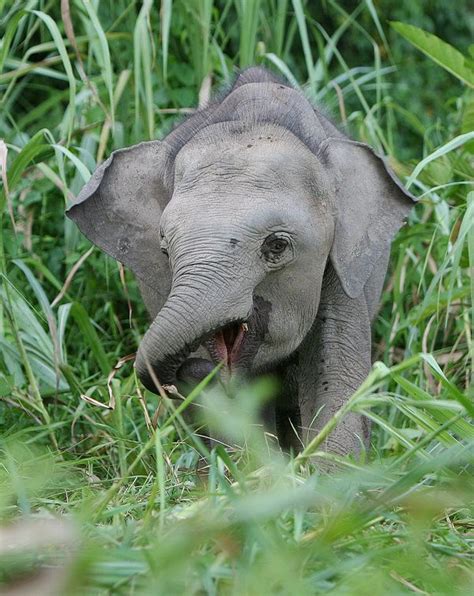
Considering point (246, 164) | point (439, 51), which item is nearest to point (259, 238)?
point (246, 164)

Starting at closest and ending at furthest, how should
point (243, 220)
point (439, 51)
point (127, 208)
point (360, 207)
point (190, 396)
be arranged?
point (190, 396)
point (243, 220)
point (360, 207)
point (127, 208)
point (439, 51)

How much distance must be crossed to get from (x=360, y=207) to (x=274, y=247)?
0.41 meters

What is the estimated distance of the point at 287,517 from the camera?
253 cm

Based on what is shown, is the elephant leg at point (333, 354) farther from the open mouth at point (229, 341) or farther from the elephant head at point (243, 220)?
the open mouth at point (229, 341)

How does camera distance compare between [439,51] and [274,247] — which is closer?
[274,247]

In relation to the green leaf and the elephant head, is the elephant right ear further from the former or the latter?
the green leaf

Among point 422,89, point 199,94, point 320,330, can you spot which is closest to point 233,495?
point 320,330

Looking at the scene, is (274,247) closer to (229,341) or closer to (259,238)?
(259,238)

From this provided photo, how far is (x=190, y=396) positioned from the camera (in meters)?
2.57

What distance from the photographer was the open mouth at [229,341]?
3.54m

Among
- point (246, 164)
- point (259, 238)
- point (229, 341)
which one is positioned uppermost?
point (246, 164)

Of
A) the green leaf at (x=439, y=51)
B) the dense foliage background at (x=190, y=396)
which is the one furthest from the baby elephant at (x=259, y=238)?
the green leaf at (x=439, y=51)

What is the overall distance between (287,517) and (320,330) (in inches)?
58.9

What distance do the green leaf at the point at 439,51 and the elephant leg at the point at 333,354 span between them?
962mm
